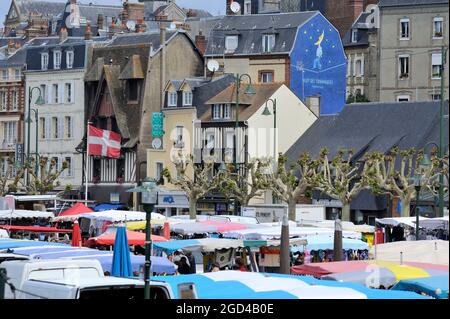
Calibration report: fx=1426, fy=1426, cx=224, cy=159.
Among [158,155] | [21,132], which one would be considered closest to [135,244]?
[158,155]

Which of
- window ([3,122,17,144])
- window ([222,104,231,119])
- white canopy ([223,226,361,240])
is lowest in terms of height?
white canopy ([223,226,361,240])

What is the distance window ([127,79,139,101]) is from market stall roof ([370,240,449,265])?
47.0 meters

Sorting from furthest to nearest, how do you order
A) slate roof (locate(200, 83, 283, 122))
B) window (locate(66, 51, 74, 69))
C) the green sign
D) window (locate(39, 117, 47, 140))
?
window (locate(39, 117, 47, 140)), window (locate(66, 51, 74, 69)), the green sign, slate roof (locate(200, 83, 283, 122))

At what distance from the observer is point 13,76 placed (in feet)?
267

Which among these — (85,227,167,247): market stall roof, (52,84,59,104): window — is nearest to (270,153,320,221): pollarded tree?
(85,227,167,247): market stall roof

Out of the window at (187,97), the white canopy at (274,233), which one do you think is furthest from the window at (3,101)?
the white canopy at (274,233)

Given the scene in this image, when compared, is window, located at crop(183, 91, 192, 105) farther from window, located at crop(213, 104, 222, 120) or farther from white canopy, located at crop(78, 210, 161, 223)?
white canopy, located at crop(78, 210, 161, 223)

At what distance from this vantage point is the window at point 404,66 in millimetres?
74938

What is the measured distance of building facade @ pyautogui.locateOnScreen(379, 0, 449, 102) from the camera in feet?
239

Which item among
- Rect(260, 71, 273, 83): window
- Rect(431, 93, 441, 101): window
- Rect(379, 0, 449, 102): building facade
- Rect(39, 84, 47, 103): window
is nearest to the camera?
Rect(431, 93, 441, 101): window

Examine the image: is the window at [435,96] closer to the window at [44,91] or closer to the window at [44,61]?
the window at [44,91]

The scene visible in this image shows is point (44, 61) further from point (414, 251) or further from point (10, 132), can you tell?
point (414, 251)

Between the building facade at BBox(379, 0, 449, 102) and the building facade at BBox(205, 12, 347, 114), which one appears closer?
the building facade at BBox(205, 12, 347, 114)

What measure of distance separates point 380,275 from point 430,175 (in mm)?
25688
